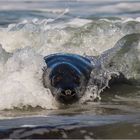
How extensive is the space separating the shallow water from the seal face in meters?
0.11

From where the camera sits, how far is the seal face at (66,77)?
716 cm

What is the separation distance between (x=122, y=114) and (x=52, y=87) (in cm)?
130

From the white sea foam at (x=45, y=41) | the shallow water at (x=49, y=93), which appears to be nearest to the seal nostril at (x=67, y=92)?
the shallow water at (x=49, y=93)

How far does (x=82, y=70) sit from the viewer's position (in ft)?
26.1

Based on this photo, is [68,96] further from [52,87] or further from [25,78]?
[25,78]

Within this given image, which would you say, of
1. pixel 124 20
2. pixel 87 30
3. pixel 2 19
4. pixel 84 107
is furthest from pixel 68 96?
pixel 2 19

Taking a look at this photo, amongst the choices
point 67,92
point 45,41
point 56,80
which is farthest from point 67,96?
point 45,41

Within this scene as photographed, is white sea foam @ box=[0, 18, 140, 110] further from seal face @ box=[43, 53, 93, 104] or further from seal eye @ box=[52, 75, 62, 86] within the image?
seal eye @ box=[52, 75, 62, 86]

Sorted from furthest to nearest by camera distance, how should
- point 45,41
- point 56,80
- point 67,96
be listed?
1. point 45,41
2. point 56,80
3. point 67,96

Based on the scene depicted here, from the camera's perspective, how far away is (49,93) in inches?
289

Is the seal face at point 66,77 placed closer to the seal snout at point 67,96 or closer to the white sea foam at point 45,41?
the seal snout at point 67,96

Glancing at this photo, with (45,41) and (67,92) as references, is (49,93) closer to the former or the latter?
(67,92)

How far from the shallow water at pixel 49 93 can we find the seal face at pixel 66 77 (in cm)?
11

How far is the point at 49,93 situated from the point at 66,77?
0.28 meters
